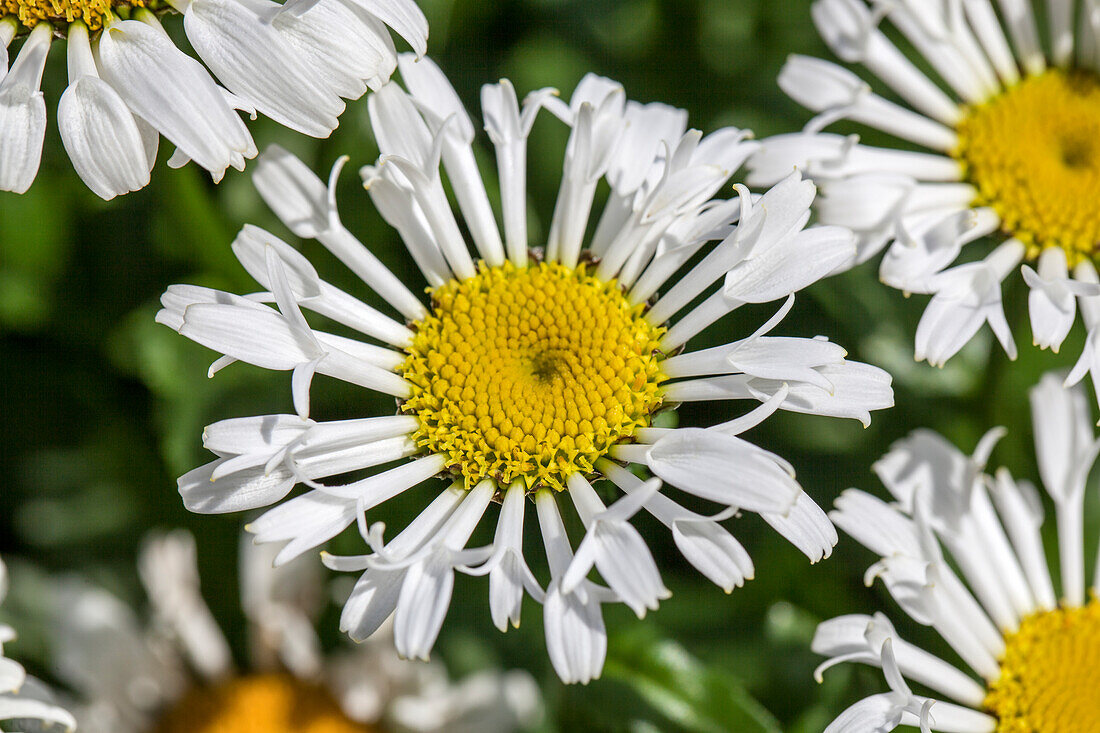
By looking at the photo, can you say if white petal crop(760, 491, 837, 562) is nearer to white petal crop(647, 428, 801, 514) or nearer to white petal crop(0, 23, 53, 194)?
white petal crop(647, 428, 801, 514)

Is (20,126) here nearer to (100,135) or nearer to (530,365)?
(100,135)

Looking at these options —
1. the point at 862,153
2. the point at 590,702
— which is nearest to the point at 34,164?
the point at 590,702

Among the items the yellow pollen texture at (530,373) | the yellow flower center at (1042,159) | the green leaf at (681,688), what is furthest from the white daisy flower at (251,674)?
the yellow flower center at (1042,159)

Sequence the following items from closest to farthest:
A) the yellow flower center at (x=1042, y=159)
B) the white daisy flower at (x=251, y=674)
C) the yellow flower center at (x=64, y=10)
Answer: the yellow flower center at (x=64, y=10) → the yellow flower center at (x=1042, y=159) → the white daisy flower at (x=251, y=674)

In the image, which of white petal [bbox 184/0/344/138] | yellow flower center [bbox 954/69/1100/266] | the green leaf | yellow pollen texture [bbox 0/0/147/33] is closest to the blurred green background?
the green leaf

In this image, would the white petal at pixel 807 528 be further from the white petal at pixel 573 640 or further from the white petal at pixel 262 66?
the white petal at pixel 262 66

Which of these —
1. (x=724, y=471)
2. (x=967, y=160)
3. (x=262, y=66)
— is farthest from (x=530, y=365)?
(x=967, y=160)

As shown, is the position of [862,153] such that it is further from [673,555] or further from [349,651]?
[349,651]
